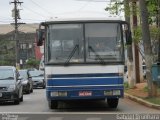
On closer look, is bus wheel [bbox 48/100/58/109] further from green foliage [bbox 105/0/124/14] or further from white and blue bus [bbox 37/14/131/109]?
green foliage [bbox 105/0/124/14]

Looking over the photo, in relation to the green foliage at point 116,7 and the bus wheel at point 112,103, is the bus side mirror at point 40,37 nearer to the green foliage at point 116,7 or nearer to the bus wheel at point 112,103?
the bus wheel at point 112,103

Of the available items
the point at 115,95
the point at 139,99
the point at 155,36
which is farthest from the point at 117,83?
the point at 155,36

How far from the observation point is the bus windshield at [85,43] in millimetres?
18172

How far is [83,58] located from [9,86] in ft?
18.0

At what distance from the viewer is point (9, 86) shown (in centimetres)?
2259

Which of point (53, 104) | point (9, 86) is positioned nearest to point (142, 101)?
point (53, 104)

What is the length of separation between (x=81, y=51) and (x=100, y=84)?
124cm

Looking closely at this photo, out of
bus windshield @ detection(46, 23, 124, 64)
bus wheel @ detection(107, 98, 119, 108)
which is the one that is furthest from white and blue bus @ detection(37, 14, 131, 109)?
bus wheel @ detection(107, 98, 119, 108)

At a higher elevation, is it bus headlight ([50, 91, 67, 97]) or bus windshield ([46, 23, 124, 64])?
bus windshield ([46, 23, 124, 64])

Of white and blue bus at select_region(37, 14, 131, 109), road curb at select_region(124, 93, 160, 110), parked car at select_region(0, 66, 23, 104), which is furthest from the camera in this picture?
parked car at select_region(0, 66, 23, 104)

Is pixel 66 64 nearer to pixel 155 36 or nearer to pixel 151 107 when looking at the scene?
pixel 151 107

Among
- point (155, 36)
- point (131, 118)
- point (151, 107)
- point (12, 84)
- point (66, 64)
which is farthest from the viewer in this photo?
point (155, 36)

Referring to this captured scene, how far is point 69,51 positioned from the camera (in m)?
18.2

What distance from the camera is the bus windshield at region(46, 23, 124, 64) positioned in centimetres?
1817
